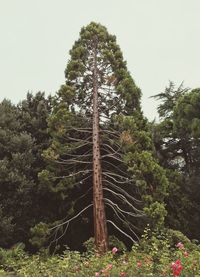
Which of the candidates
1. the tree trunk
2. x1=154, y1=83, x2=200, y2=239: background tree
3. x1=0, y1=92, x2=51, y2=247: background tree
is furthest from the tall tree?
x1=154, y1=83, x2=200, y2=239: background tree

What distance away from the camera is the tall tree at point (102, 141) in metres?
14.5

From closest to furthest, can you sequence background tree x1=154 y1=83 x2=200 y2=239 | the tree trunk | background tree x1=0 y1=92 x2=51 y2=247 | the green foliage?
the green foliage < the tree trunk < background tree x1=0 y1=92 x2=51 y2=247 < background tree x1=154 y1=83 x2=200 y2=239

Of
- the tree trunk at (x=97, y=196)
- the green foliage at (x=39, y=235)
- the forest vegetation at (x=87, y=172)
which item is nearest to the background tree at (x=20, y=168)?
the forest vegetation at (x=87, y=172)

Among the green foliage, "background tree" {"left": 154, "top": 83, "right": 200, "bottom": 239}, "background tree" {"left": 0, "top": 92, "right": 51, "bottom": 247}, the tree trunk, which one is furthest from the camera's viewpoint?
"background tree" {"left": 154, "top": 83, "right": 200, "bottom": 239}

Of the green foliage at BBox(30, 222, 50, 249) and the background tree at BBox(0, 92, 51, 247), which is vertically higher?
the background tree at BBox(0, 92, 51, 247)

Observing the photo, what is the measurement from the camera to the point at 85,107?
1784cm

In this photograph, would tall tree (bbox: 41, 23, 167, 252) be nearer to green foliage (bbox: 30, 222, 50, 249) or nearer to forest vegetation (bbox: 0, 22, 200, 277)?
forest vegetation (bbox: 0, 22, 200, 277)

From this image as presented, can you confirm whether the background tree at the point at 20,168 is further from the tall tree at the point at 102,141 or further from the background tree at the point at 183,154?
the background tree at the point at 183,154

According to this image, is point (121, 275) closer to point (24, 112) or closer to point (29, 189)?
point (29, 189)

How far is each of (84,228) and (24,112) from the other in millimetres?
6225

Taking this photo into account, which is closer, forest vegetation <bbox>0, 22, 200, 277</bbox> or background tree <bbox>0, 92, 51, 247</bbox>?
forest vegetation <bbox>0, 22, 200, 277</bbox>

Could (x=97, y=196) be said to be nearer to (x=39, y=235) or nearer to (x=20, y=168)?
(x=39, y=235)

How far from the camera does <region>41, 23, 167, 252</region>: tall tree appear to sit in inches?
573

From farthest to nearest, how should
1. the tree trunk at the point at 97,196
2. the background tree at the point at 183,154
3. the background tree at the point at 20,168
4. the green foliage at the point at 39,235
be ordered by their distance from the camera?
the background tree at the point at 183,154 < the background tree at the point at 20,168 < the tree trunk at the point at 97,196 < the green foliage at the point at 39,235
